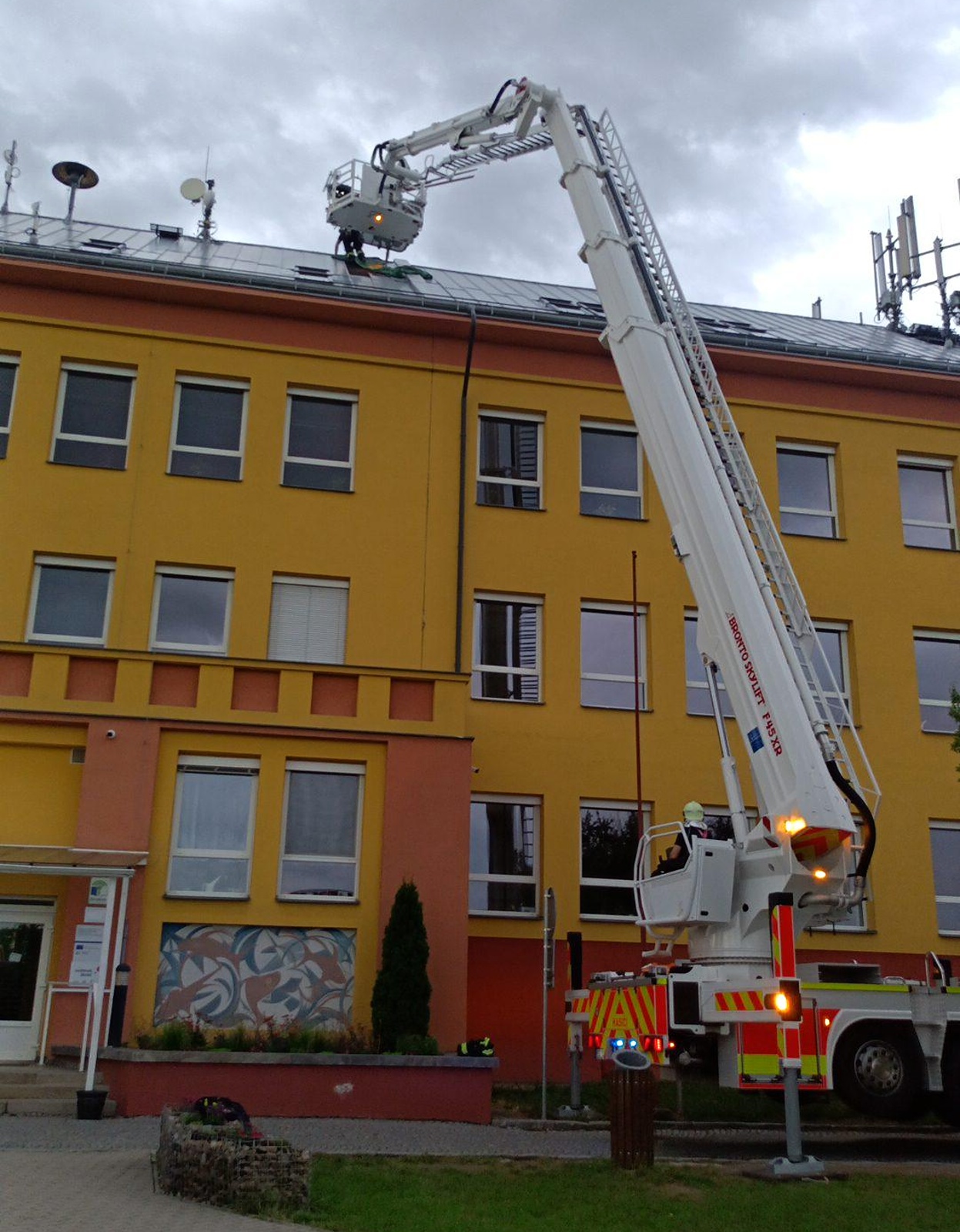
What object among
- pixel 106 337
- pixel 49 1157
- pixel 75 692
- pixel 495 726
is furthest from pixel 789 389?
pixel 49 1157

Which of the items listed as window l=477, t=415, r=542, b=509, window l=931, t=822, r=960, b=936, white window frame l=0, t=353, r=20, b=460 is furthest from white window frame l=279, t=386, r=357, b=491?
window l=931, t=822, r=960, b=936

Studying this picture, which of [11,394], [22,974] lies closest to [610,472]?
[11,394]

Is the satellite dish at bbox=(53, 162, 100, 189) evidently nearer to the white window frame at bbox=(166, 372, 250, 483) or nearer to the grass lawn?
the white window frame at bbox=(166, 372, 250, 483)

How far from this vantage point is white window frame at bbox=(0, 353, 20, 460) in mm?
18906

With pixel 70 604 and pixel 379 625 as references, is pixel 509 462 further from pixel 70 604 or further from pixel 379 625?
pixel 70 604

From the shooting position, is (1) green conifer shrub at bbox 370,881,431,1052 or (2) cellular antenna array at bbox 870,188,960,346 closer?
(1) green conifer shrub at bbox 370,881,431,1052

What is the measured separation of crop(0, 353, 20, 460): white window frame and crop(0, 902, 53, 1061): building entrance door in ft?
22.9

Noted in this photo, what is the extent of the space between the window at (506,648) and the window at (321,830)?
3.25m

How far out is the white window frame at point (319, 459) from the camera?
1967cm

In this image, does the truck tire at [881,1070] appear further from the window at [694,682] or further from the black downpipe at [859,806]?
the window at [694,682]

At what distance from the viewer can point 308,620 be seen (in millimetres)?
19000

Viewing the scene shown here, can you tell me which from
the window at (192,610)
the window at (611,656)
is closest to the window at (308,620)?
the window at (192,610)

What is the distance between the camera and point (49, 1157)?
9.83 metres

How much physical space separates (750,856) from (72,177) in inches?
887
